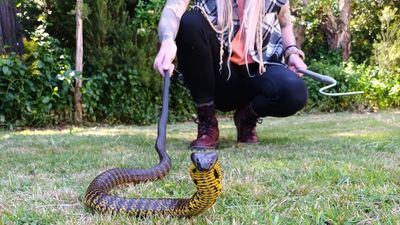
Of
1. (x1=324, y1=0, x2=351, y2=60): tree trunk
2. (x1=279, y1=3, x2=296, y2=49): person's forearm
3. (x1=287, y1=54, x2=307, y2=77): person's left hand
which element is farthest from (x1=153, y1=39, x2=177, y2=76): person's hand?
(x1=324, y1=0, x2=351, y2=60): tree trunk

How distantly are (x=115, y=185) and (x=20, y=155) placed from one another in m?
1.29

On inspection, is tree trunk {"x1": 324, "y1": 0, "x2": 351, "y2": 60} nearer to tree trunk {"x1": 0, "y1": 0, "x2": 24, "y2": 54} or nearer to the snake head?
tree trunk {"x1": 0, "y1": 0, "x2": 24, "y2": 54}

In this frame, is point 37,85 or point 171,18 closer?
point 171,18

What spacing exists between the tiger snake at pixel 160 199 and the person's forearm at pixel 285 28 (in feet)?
4.73

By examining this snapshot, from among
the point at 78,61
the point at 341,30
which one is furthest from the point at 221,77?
the point at 341,30

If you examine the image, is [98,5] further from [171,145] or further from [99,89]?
[171,145]

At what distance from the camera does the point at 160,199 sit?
1492 mm

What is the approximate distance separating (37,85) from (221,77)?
3362 millimetres

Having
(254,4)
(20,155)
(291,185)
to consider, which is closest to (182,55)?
(254,4)

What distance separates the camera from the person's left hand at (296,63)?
10.1 ft

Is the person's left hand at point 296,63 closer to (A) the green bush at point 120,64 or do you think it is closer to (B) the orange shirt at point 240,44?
(B) the orange shirt at point 240,44

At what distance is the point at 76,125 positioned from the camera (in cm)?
616

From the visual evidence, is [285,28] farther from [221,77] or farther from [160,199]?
[160,199]

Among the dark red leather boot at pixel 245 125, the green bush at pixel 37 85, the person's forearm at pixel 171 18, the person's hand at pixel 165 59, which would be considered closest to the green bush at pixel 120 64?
the green bush at pixel 37 85
